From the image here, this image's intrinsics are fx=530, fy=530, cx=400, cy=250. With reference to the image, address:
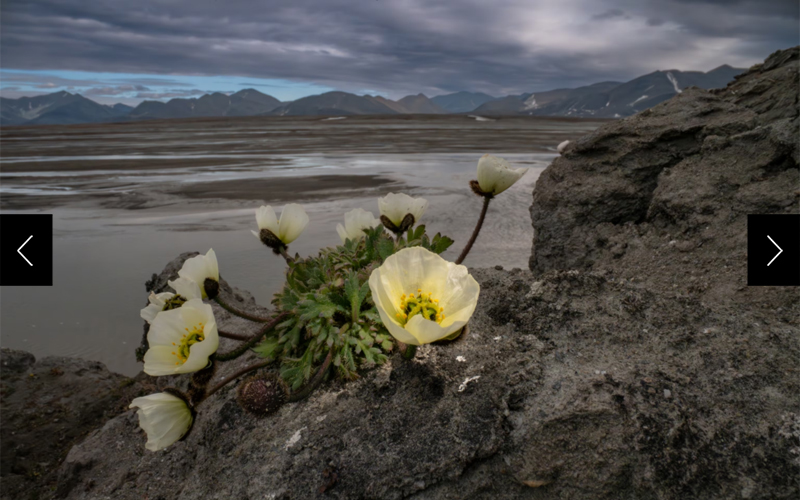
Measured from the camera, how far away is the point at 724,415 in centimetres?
174

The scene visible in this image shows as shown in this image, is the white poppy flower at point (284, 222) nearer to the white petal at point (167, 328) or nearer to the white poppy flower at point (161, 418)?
the white petal at point (167, 328)

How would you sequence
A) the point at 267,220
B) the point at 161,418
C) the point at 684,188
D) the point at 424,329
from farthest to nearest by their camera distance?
the point at 684,188 < the point at 267,220 < the point at 161,418 < the point at 424,329

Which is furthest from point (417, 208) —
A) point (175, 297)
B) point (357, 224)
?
point (175, 297)

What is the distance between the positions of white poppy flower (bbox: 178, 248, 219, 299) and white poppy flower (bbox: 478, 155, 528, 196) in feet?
4.26

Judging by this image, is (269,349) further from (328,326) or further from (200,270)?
(200,270)

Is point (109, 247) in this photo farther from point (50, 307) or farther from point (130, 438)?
point (130, 438)

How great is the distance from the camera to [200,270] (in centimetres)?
231

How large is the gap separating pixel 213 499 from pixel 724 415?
5.71ft

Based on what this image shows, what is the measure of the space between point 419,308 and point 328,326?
596 mm

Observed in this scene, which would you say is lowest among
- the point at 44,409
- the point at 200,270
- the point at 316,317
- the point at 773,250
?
the point at 44,409

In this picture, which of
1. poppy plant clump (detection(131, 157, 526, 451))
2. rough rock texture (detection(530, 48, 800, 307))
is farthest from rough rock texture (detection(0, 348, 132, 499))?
rough rock texture (detection(530, 48, 800, 307))

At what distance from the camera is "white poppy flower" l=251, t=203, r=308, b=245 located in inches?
106

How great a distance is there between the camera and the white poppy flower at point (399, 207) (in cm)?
286

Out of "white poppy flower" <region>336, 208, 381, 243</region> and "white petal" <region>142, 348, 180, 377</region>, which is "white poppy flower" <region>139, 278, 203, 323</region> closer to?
"white petal" <region>142, 348, 180, 377</region>
